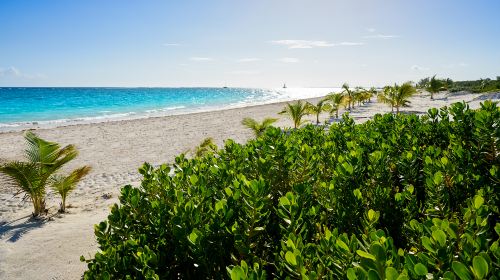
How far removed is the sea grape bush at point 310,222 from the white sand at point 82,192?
73 centimetres

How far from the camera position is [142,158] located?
12.5 meters

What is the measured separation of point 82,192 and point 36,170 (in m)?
2.33

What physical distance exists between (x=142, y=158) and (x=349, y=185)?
11251mm

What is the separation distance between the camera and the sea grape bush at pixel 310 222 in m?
1.30

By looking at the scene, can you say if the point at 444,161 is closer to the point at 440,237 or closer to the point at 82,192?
the point at 440,237

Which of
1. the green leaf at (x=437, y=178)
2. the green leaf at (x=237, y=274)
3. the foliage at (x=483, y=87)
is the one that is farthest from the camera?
the foliage at (x=483, y=87)

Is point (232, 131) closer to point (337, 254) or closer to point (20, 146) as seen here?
point (20, 146)

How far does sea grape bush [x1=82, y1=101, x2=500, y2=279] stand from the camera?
1.30m

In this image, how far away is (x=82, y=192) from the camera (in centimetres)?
862

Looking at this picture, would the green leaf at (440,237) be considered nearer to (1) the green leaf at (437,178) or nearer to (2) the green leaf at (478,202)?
(2) the green leaf at (478,202)

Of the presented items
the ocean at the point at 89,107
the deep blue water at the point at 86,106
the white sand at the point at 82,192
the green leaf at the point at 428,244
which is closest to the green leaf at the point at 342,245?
the green leaf at the point at 428,244

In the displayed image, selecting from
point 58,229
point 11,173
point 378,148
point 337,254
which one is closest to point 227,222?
point 337,254

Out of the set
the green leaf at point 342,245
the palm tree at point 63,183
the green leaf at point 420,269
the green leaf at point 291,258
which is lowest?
the palm tree at point 63,183

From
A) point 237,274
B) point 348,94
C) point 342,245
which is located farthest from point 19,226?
point 348,94
